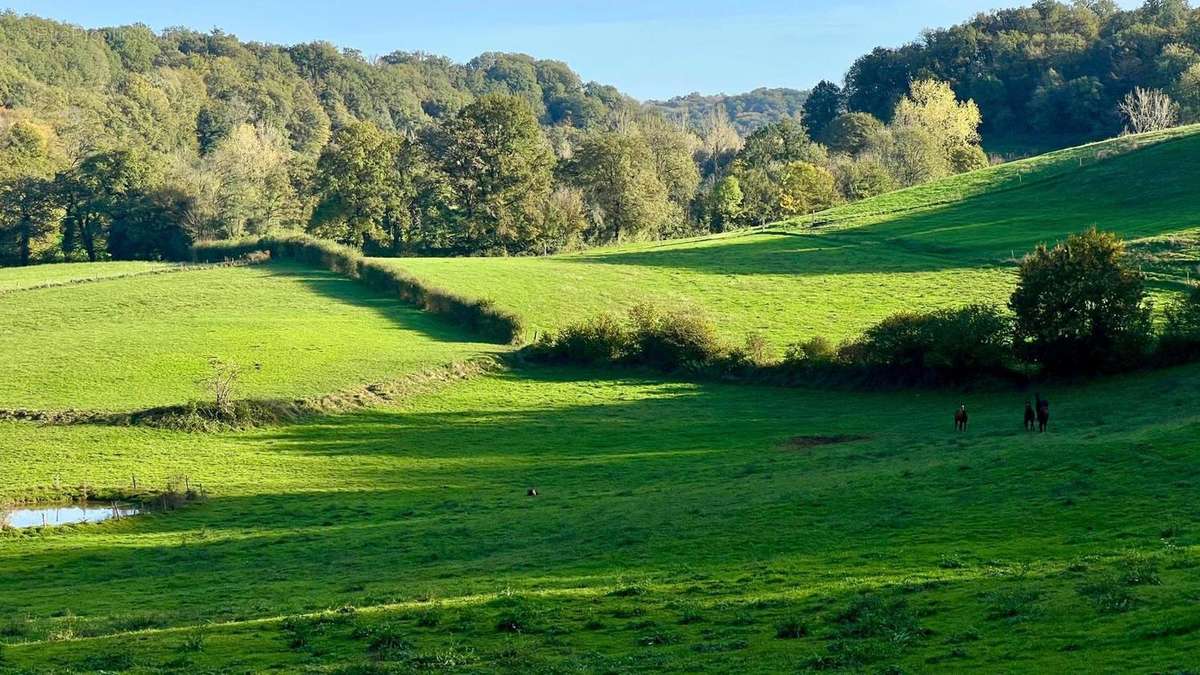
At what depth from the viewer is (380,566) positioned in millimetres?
33812

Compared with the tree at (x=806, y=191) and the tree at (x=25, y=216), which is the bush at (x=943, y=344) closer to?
the tree at (x=806, y=191)

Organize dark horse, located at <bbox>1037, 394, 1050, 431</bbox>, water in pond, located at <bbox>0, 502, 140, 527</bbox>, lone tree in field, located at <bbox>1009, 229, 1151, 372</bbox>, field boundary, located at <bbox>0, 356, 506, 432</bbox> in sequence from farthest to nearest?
lone tree in field, located at <bbox>1009, 229, 1151, 372</bbox>, field boundary, located at <bbox>0, 356, 506, 432</bbox>, dark horse, located at <bbox>1037, 394, 1050, 431</bbox>, water in pond, located at <bbox>0, 502, 140, 527</bbox>

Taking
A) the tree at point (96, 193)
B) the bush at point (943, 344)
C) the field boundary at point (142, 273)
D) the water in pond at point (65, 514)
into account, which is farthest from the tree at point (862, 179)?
the water in pond at point (65, 514)

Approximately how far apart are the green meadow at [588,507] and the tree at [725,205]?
54985mm

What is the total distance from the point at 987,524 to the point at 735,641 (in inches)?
459

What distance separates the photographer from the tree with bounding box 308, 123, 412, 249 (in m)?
131

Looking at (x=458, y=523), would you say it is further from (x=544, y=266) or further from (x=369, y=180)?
(x=369, y=180)

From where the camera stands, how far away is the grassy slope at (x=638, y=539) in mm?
21500

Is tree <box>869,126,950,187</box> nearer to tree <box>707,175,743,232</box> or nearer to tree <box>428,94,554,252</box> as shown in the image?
tree <box>707,175,743,232</box>

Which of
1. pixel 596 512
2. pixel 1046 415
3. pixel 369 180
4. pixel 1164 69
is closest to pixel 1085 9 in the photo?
pixel 1164 69

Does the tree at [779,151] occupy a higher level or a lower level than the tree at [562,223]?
higher

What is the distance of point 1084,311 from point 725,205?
297ft

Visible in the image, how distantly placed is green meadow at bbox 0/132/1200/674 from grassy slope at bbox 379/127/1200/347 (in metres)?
0.72

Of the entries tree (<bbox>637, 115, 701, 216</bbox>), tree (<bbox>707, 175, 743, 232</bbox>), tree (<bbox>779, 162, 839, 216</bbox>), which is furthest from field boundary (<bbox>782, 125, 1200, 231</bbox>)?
tree (<bbox>637, 115, 701, 216</bbox>)
